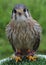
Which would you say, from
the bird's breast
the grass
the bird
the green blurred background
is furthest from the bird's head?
the green blurred background

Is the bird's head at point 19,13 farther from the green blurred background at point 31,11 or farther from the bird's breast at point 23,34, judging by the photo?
the green blurred background at point 31,11

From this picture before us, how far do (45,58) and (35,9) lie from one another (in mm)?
1861

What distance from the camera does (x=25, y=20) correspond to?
7848 mm

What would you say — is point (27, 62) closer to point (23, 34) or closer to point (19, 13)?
point (23, 34)

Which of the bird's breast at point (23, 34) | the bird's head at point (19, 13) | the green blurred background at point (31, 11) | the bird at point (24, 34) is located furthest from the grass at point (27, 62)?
the green blurred background at point (31, 11)

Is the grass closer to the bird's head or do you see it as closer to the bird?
the bird

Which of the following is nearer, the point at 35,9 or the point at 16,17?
the point at 16,17

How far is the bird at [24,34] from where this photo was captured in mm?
7795

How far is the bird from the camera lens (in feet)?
25.6

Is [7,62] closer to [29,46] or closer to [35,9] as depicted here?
[29,46]

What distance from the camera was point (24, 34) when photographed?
795cm

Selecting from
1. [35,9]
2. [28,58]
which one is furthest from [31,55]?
[35,9]

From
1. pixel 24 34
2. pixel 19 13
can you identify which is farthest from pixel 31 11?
pixel 19 13

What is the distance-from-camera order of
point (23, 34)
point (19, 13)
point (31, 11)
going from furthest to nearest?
point (31, 11) → point (23, 34) → point (19, 13)
